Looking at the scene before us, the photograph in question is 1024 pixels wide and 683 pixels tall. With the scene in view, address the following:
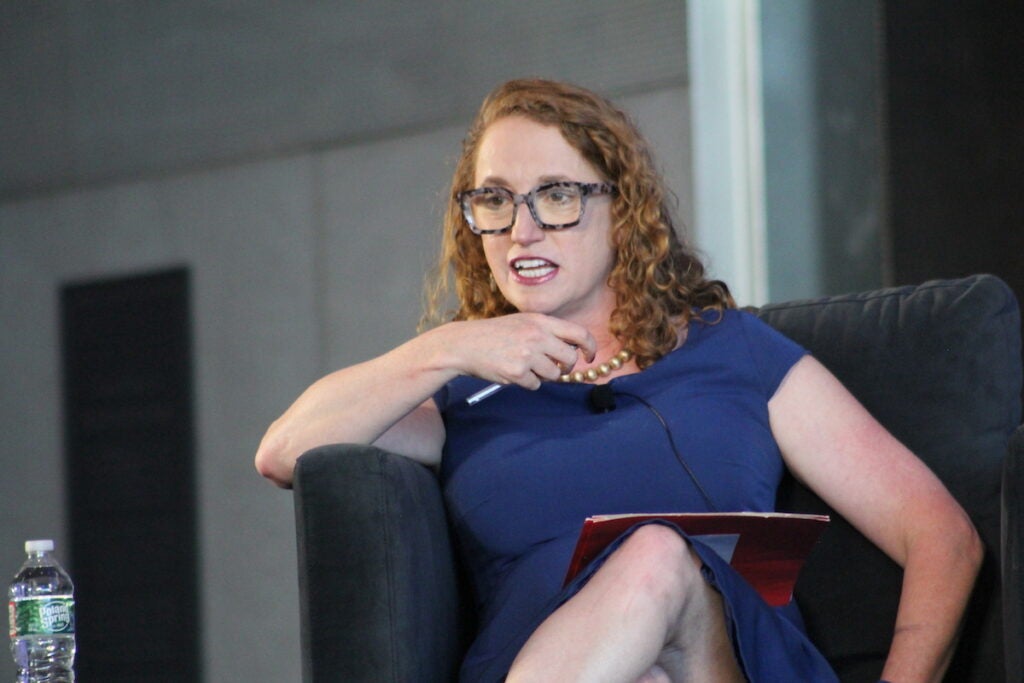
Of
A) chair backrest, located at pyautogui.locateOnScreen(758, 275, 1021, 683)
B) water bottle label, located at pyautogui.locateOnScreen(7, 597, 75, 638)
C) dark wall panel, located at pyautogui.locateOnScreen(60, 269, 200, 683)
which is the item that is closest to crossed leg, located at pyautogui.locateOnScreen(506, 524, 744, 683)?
chair backrest, located at pyautogui.locateOnScreen(758, 275, 1021, 683)

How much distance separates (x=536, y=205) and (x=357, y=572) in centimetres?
56

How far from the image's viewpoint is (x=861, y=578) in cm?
167

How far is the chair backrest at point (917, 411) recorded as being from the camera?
165 cm

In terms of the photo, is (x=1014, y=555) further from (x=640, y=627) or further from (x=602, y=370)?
(x=602, y=370)

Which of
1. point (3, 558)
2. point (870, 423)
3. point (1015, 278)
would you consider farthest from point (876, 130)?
point (3, 558)

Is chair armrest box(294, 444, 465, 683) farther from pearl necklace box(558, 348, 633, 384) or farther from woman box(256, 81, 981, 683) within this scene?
pearl necklace box(558, 348, 633, 384)

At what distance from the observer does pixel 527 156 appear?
1714 millimetres

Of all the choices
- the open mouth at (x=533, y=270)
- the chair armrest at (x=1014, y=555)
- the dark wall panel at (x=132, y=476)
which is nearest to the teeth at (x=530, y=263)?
the open mouth at (x=533, y=270)

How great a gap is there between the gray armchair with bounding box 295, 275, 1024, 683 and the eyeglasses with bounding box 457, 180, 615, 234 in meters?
0.35

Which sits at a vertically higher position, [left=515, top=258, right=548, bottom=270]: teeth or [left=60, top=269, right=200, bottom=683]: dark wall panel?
[left=515, top=258, right=548, bottom=270]: teeth

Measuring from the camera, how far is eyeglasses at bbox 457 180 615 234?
1.69m

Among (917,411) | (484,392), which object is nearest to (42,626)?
(484,392)

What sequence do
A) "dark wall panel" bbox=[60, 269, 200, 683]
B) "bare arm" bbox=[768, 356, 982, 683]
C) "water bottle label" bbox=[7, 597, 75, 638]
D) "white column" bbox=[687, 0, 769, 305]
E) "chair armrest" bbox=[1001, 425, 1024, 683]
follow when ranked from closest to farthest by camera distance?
1. "chair armrest" bbox=[1001, 425, 1024, 683]
2. "bare arm" bbox=[768, 356, 982, 683]
3. "water bottle label" bbox=[7, 597, 75, 638]
4. "white column" bbox=[687, 0, 769, 305]
5. "dark wall panel" bbox=[60, 269, 200, 683]

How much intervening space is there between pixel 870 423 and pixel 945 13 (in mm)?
1465
